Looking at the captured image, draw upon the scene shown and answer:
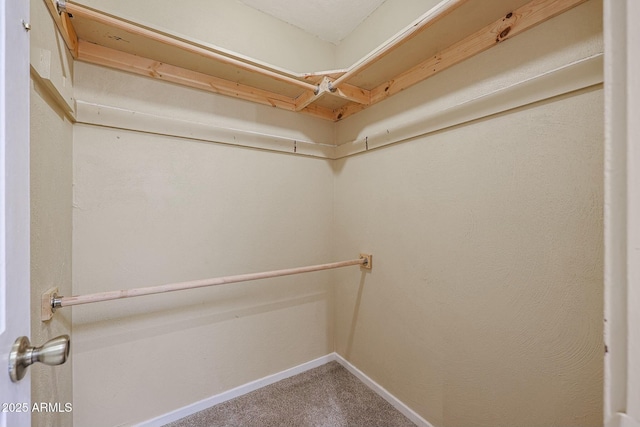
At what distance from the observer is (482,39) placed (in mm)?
1252

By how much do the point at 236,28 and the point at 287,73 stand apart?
1.93 feet

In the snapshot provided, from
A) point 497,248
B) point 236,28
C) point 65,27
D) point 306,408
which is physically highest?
point 236,28

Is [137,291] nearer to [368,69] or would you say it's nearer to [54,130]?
[54,130]

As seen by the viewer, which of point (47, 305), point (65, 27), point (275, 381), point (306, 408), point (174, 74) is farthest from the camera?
point (275, 381)

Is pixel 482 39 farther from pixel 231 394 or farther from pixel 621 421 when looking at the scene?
pixel 231 394

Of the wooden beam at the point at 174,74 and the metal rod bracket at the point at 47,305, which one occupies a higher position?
the wooden beam at the point at 174,74

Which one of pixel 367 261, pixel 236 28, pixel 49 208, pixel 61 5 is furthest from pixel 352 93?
pixel 49 208

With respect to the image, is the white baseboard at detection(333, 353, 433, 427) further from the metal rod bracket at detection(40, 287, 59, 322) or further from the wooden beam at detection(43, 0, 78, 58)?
the wooden beam at detection(43, 0, 78, 58)

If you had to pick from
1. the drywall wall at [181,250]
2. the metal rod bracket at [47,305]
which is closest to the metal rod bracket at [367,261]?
the drywall wall at [181,250]

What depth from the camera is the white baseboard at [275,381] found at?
1542 millimetres

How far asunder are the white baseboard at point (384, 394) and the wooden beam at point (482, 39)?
207 centimetres

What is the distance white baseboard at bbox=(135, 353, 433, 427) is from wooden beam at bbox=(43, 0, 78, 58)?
6.78ft

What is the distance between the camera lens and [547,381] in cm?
107

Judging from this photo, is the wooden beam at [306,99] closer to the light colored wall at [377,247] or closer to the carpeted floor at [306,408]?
the light colored wall at [377,247]
